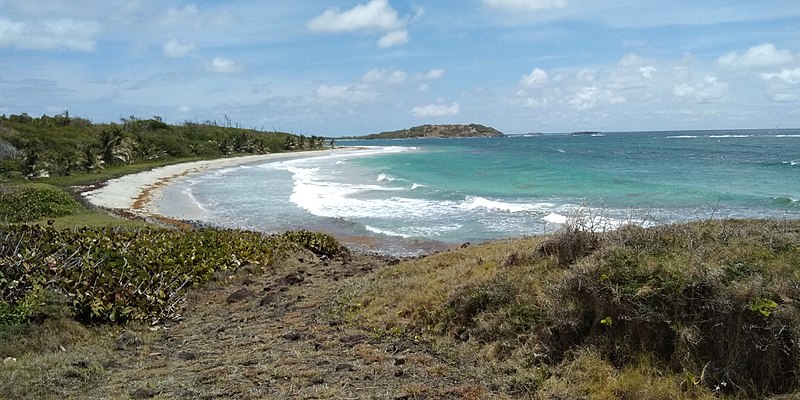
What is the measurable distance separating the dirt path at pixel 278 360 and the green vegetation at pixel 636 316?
21.2 inches

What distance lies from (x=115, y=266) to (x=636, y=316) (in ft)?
30.5

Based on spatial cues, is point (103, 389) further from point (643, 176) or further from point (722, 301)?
point (643, 176)

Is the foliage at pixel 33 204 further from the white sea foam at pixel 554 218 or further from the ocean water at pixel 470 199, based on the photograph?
the white sea foam at pixel 554 218

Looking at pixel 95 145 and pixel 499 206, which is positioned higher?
pixel 95 145

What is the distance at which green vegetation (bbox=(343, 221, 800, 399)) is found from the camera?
5242 millimetres

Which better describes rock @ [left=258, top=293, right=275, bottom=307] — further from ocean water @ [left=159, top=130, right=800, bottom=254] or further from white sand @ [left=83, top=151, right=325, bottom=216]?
white sand @ [left=83, top=151, right=325, bottom=216]

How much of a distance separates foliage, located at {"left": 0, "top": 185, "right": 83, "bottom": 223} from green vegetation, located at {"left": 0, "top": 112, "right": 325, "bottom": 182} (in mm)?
9994

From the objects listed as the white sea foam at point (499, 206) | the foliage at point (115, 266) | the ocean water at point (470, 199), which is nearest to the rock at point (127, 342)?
the foliage at point (115, 266)

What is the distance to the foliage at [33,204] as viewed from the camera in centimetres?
2054

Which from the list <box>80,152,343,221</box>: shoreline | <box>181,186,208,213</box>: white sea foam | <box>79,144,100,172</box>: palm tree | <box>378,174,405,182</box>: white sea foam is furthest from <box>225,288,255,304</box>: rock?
<box>79,144,100,172</box>: palm tree

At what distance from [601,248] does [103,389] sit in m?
5.91

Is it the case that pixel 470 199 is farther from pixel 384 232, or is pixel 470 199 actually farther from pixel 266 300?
pixel 266 300

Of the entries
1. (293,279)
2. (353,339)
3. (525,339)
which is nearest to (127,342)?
(353,339)

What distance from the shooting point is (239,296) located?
38.5 feet
